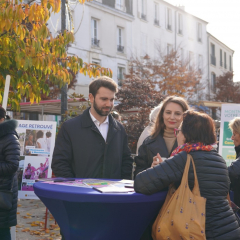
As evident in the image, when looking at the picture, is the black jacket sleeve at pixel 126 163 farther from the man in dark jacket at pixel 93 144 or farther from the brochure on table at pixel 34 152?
the brochure on table at pixel 34 152

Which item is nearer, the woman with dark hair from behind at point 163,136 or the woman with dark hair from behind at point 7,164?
the woman with dark hair from behind at point 163,136

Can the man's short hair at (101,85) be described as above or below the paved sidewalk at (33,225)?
above

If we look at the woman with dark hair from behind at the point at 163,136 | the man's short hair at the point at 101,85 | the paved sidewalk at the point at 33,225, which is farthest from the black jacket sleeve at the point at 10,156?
the paved sidewalk at the point at 33,225

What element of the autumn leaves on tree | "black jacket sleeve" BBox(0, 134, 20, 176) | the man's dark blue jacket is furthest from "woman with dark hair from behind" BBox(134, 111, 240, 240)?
the autumn leaves on tree

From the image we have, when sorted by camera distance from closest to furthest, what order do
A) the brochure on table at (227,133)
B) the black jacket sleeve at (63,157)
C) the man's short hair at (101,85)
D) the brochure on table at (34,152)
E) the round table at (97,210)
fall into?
the round table at (97,210) < the black jacket sleeve at (63,157) < the man's short hair at (101,85) < the brochure on table at (34,152) < the brochure on table at (227,133)

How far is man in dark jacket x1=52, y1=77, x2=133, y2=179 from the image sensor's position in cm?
367

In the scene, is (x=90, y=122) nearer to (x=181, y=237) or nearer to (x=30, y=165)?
(x=181, y=237)

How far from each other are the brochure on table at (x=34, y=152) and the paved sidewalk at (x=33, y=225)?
24.0 inches

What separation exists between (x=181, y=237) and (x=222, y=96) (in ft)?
112

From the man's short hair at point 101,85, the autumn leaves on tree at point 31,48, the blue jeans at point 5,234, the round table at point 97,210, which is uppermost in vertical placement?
the autumn leaves on tree at point 31,48

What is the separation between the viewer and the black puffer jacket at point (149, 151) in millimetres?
3672

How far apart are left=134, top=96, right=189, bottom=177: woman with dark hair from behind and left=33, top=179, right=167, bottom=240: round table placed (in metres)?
0.87

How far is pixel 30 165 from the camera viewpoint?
22.1 ft

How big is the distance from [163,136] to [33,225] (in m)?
4.01
